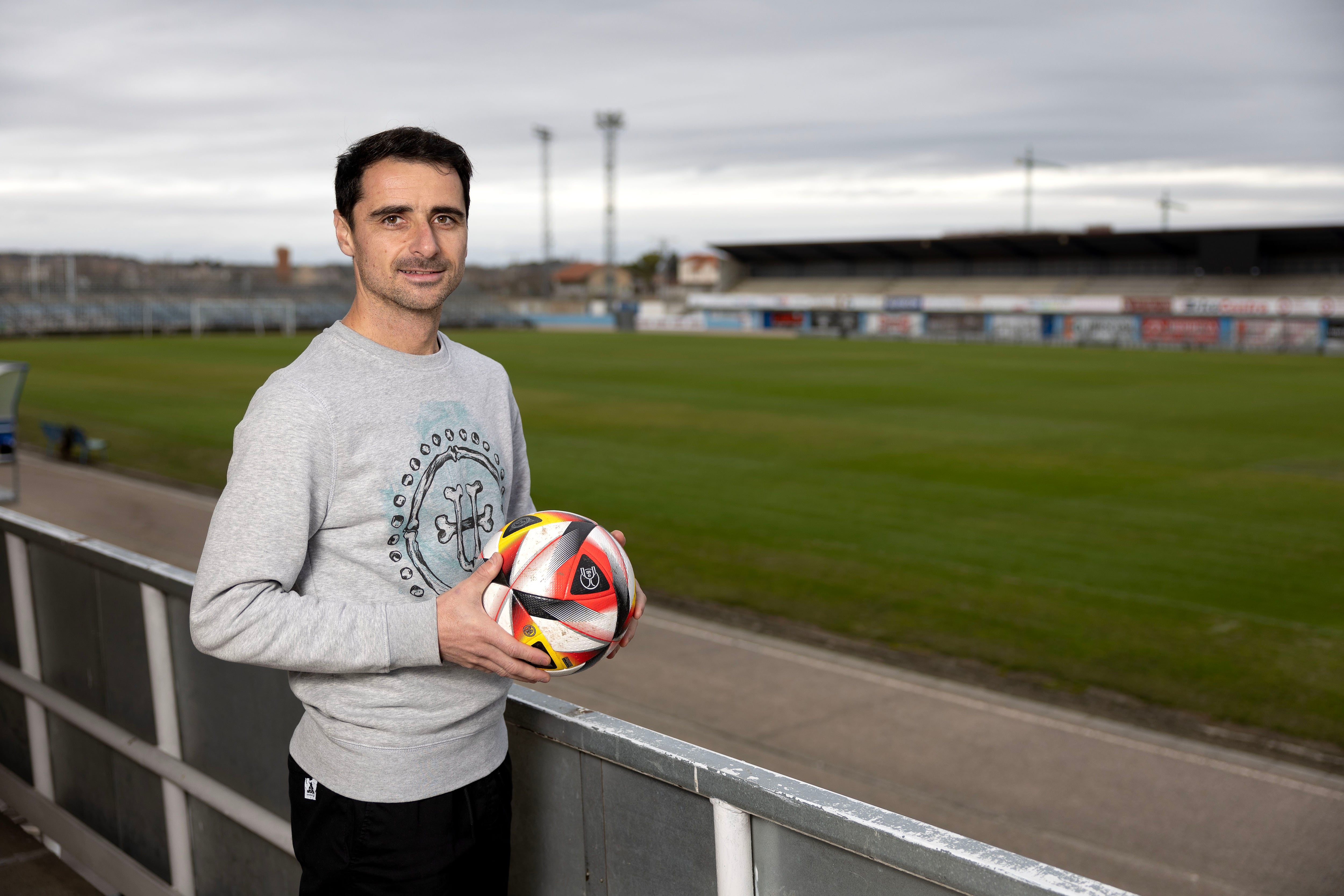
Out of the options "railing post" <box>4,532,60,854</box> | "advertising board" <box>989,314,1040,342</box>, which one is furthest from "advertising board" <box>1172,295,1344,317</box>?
"railing post" <box>4,532,60,854</box>

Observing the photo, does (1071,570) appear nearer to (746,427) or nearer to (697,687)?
(697,687)

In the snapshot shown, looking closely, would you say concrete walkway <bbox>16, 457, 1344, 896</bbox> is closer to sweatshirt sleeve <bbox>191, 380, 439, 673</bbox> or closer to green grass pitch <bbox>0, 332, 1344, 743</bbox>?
green grass pitch <bbox>0, 332, 1344, 743</bbox>

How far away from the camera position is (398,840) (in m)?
2.29

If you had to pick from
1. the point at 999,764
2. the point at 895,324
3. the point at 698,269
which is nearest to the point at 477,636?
the point at 999,764

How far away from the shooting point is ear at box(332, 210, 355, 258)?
239 centimetres

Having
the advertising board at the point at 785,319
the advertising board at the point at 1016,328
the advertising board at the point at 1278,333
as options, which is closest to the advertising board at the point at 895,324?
the advertising board at the point at 1016,328

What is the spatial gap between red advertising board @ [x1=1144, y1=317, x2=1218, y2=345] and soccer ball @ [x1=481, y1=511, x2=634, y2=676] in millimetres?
68652

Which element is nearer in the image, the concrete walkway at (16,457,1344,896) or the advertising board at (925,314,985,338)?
the concrete walkway at (16,457,1344,896)

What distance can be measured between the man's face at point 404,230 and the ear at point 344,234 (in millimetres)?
40

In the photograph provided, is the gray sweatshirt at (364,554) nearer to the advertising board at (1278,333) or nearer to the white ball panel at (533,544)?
the white ball panel at (533,544)

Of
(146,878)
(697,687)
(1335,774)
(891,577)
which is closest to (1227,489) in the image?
(891,577)

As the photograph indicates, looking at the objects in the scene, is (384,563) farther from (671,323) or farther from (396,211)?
(671,323)

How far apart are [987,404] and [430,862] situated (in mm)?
26866

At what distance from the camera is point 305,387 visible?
85.6 inches
